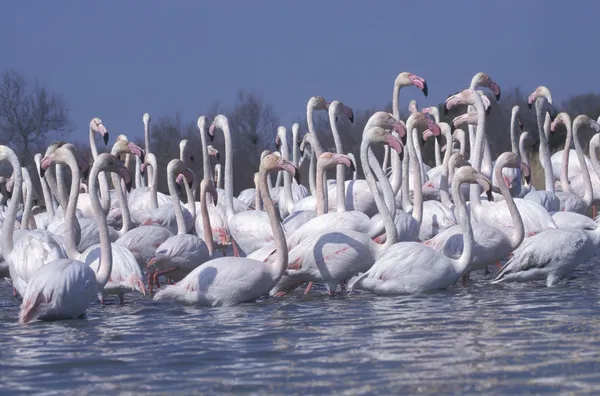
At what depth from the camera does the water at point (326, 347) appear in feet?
18.4

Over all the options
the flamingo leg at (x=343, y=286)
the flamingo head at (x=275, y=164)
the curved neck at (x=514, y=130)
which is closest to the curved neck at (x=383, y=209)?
the flamingo leg at (x=343, y=286)

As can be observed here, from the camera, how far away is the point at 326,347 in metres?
6.70

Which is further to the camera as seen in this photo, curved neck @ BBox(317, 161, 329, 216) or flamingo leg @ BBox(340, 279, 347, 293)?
curved neck @ BBox(317, 161, 329, 216)

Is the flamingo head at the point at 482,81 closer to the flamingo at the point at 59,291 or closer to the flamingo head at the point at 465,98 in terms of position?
the flamingo head at the point at 465,98

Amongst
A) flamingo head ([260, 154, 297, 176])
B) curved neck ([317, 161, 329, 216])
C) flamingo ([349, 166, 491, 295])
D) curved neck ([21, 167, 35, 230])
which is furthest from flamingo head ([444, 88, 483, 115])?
curved neck ([21, 167, 35, 230])

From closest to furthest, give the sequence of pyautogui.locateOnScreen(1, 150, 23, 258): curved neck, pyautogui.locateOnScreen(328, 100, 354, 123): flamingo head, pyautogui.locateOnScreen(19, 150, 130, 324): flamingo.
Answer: pyautogui.locateOnScreen(19, 150, 130, 324): flamingo
pyautogui.locateOnScreen(1, 150, 23, 258): curved neck
pyautogui.locateOnScreen(328, 100, 354, 123): flamingo head

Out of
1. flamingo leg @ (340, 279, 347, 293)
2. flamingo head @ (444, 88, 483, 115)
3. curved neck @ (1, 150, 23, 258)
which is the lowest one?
flamingo leg @ (340, 279, 347, 293)

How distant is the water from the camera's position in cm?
561

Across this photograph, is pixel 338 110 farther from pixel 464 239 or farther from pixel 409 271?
pixel 409 271

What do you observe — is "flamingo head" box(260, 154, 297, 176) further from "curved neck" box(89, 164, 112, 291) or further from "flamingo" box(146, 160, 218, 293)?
"curved neck" box(89, 164, 112, 291)

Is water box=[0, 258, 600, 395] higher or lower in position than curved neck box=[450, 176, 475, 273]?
lower

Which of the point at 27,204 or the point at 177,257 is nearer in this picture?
the point at 177,257

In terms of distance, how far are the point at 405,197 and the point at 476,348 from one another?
6.93 meters

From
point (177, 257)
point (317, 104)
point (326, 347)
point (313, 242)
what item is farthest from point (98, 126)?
point (326, 347)
